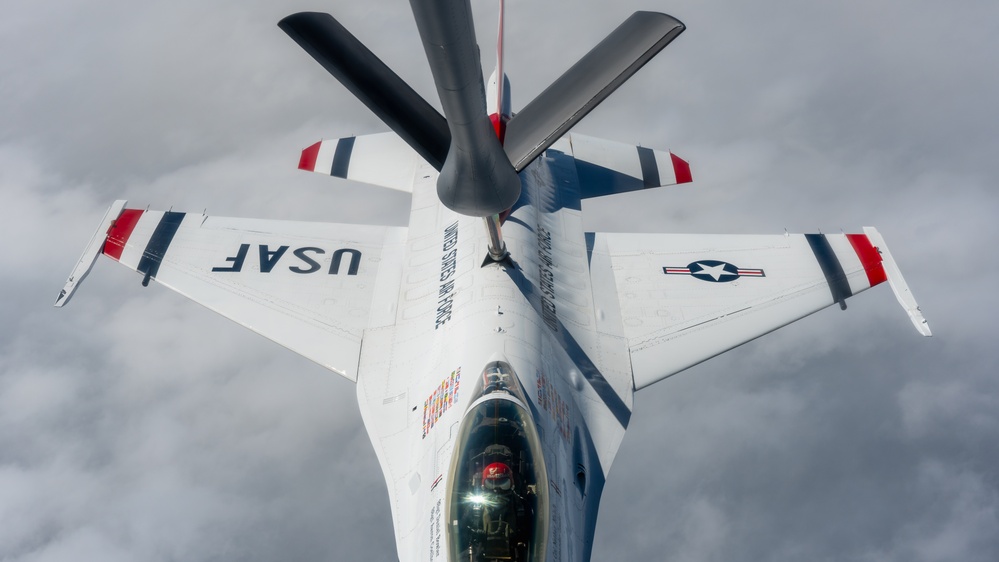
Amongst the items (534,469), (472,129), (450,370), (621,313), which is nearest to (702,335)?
(621,313)

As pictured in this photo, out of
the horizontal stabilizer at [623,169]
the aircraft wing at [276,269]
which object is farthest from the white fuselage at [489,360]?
the horizontal stabilizer at [623,169]

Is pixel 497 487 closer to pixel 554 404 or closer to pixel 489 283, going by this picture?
pixel 554 404

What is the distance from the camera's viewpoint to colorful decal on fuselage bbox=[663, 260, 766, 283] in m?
15.8

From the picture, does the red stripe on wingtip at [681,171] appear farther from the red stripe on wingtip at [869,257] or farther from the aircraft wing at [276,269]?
the aircraft wing at [276,269]

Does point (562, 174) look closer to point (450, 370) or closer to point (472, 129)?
point (450, 370)

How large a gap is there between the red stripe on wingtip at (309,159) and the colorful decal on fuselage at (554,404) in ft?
32.5

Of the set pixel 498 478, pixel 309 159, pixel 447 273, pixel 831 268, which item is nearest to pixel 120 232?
pixel 309 159

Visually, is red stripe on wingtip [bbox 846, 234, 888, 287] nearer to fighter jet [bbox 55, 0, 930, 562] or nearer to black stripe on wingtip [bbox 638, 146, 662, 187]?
fighter jet [bbox 55, 0, 930, 562]

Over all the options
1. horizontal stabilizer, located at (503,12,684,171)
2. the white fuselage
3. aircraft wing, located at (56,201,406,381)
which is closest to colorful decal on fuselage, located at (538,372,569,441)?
the white fuselage

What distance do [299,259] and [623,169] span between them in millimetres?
8157

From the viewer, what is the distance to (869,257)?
51.7ft

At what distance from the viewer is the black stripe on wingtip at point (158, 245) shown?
15.8 meters

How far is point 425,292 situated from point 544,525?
6811mm

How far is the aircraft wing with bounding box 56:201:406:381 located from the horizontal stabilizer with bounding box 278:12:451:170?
461 cm
